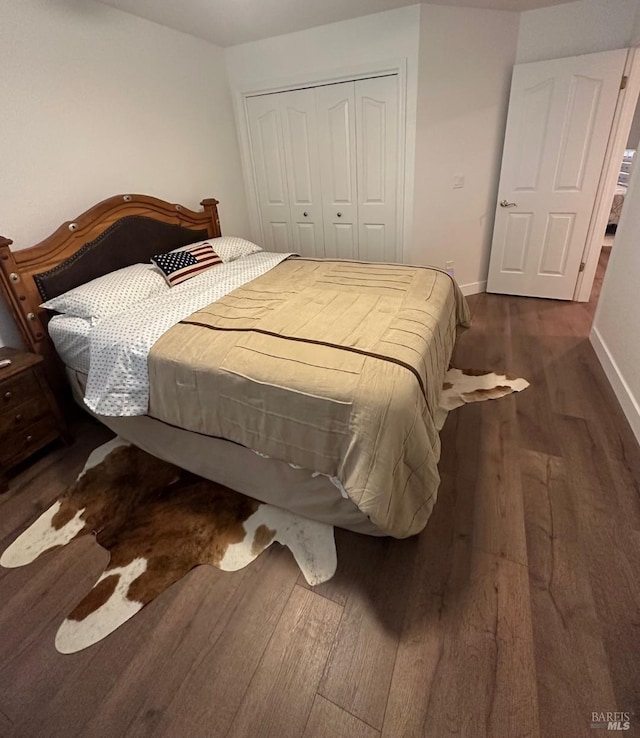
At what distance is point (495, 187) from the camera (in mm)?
3607

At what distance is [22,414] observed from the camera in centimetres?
192

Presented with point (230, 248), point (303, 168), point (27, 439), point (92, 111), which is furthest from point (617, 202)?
point (27, 439)

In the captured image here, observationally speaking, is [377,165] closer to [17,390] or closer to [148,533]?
[17,390]

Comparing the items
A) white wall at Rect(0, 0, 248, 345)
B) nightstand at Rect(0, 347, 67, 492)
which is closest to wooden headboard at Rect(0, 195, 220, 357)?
white wall at Rect(0, 0, 248, 345)

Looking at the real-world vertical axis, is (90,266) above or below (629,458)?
above

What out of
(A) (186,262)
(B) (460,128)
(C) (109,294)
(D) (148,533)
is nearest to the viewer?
(D) (148,533)

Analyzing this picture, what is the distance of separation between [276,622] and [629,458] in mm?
1828

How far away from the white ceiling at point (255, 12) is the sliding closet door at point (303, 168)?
0.49 metres

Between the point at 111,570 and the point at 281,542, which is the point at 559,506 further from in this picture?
the point at 111,570

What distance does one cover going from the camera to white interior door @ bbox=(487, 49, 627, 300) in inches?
118

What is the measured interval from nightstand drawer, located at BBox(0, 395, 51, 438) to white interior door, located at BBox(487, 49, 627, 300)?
392 cm

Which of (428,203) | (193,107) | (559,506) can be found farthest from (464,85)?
(559,506)

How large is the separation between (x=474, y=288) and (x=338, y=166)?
6.09 feet

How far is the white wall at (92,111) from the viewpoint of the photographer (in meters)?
2.05
